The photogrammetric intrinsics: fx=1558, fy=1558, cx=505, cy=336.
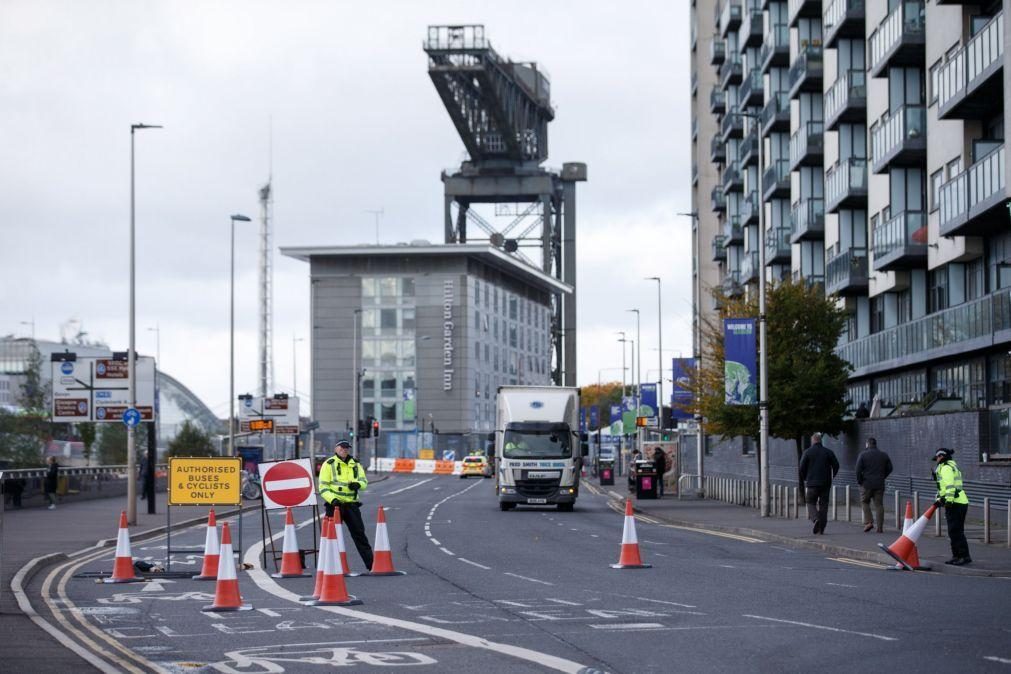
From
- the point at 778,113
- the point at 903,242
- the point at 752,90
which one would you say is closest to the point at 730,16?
the point at 752,90

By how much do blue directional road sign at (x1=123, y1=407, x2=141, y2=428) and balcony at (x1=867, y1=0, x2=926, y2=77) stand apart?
2600cm

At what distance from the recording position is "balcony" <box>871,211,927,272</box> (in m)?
48.8

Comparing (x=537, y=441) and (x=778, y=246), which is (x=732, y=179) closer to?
(x=778, y=246)

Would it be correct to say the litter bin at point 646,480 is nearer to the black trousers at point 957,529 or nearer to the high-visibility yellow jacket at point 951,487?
the high-visibility yellow jacket at point 951,487

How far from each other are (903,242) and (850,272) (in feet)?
24.1

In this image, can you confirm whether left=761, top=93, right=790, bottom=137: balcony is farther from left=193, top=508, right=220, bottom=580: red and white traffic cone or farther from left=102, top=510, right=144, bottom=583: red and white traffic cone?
left=102, top=510, right=144, bottom=583: red and white traffic cone

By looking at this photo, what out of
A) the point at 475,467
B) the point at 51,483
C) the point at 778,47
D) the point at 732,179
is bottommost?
the point at 475,467

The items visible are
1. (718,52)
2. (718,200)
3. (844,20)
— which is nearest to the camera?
(844,20)

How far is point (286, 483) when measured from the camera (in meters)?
22.1

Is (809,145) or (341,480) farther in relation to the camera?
(809,145)

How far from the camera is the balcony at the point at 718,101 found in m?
87.8

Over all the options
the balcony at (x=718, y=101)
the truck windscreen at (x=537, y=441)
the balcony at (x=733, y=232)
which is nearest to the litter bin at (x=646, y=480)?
the truck windscreen at (x=537, y=441)

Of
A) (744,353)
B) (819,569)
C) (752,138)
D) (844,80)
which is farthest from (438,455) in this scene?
(819,569)

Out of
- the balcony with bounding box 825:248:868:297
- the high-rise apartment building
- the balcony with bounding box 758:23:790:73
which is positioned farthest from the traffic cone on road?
the balcony with bounding box 758:23:790:73
